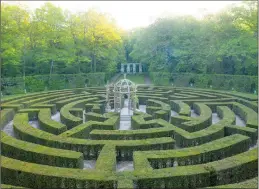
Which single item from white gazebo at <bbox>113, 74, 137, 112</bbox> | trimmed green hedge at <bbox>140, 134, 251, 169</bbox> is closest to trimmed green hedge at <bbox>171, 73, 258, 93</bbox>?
white gazebo at <bbox>113, 74, 137, 112</bbox>

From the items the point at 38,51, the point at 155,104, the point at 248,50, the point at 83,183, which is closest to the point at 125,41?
the point at 38,51

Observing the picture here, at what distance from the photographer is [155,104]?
25391 millimetres

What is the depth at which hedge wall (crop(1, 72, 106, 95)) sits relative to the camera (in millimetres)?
34125

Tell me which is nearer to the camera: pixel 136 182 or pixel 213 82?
pixel 136 182

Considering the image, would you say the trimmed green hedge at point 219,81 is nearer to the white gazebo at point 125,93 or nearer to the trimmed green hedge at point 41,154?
the white gazebo at point 125,93

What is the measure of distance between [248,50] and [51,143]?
29.2 meters

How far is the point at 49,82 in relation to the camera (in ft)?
126

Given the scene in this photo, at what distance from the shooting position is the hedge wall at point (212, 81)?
110 feet

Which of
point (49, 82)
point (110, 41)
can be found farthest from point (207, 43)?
point (49, 82)

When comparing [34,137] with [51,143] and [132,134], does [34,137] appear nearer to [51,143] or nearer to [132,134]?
[51,143]

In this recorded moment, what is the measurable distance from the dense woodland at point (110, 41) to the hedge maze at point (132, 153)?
15751 mm

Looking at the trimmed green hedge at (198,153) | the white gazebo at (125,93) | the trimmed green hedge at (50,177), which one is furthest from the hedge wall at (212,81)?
the trimmed green hedge at (50,177)

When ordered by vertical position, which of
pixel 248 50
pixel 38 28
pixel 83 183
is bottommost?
pixel 83 183

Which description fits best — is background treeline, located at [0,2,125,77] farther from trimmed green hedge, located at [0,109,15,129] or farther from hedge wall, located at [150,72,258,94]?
trimmed green hedge, located at [0,109,15,129]
